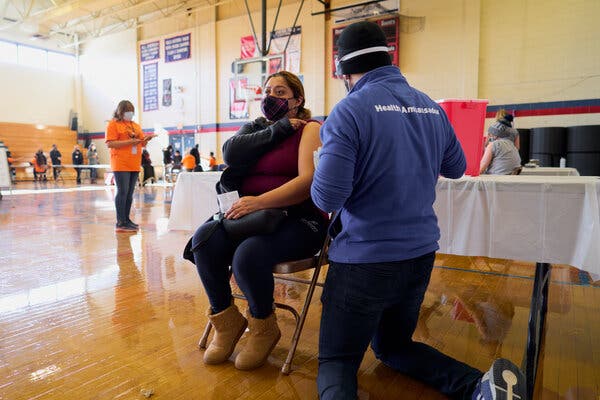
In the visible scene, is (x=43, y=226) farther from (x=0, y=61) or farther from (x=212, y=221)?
(x=0, y=61)

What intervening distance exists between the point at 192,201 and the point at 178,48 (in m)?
11.9

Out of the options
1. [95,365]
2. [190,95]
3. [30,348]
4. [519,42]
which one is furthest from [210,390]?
[190,95]

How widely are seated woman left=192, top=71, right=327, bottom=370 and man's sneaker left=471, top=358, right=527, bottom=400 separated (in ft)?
2.15

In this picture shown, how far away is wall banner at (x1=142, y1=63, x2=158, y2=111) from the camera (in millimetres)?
13578

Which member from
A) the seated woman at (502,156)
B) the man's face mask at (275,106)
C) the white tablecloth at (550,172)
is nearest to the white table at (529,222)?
the man's face mask at (275,106)

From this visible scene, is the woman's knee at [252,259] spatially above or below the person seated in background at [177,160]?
below

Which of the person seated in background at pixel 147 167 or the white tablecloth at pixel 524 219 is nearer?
the white tablecloth at pixel 524 219

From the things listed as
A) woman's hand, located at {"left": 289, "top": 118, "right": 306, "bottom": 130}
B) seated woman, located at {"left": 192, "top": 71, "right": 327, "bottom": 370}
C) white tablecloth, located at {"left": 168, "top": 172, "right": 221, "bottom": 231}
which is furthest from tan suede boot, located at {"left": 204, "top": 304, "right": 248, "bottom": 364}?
white tablecloth, located at {"left": 168, "top": 172, "right": 221, "bottom": 231}

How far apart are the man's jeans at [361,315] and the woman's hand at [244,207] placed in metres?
0.38

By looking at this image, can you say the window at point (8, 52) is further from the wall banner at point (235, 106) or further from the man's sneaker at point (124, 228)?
the man's sneaker at point (124, 228)

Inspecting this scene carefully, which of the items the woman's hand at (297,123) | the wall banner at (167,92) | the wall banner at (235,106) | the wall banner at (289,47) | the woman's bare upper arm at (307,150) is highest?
the wall banner at (289,47)

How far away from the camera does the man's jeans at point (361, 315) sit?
3.41 ft

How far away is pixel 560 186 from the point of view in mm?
1365

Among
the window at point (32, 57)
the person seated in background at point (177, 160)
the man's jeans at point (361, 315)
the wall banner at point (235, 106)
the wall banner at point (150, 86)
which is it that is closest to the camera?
the man's jeans at point (361, 315)
